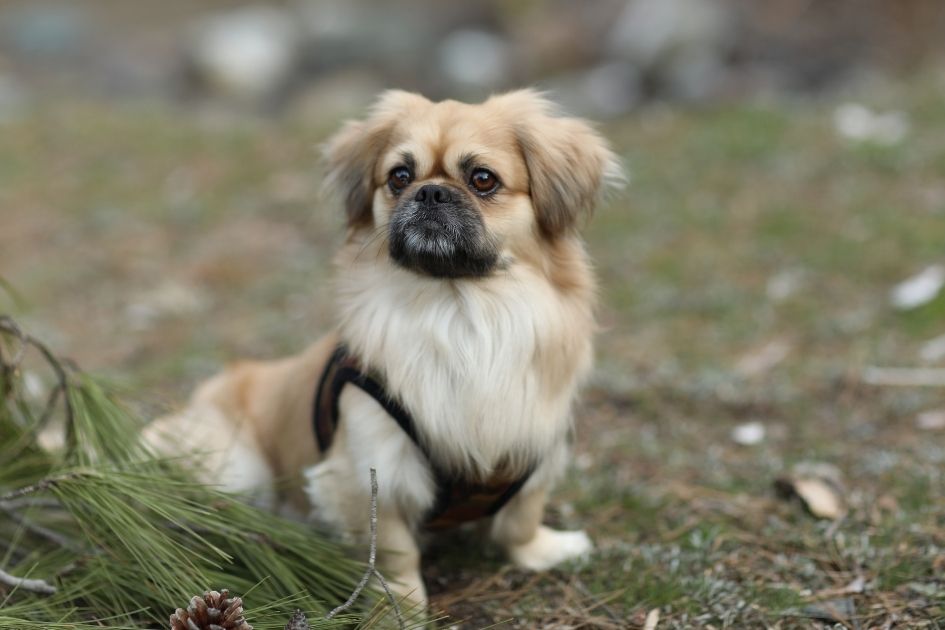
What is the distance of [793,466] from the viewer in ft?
11.8

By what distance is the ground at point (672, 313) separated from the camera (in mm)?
2943

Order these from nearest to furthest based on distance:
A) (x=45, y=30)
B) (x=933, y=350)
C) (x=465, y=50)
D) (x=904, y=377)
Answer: (x=904, y=377)
(x=933, y=350)
(x=465, y=50)
(x=45, y=30)

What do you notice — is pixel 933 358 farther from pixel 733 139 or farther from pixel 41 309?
pixel 41 309

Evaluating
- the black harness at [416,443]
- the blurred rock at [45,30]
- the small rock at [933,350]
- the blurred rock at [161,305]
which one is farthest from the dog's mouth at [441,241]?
the blurred rock at [45,30]

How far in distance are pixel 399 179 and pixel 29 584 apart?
1560 millimetres

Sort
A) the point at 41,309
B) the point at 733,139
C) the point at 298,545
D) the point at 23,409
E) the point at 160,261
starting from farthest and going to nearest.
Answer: the point at 733,139, the point at 160,261, the point at 41,309, the point at 23,409, the point at 298,545

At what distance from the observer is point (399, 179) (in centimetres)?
290

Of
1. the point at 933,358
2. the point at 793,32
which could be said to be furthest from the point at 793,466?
the point at 793,32

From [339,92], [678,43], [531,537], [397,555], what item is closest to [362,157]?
[397,555]

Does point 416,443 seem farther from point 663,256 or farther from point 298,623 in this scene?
point 663,256

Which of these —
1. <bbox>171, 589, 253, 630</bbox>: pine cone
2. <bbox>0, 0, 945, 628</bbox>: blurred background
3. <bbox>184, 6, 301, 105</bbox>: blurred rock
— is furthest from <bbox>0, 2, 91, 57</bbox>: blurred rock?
<bbox>171, 589, 253, 630</bbox>: pine cone

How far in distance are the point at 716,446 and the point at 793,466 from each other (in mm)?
377

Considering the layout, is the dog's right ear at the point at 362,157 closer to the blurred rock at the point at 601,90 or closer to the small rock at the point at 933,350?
the small rock at the point at 933,350

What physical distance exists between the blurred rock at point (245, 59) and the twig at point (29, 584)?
984 cm
